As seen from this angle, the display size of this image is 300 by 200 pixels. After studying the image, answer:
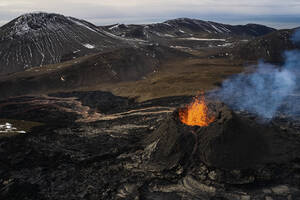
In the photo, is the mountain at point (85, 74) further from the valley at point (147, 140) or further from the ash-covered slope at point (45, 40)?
the ash-covered slope at point (45, 40)

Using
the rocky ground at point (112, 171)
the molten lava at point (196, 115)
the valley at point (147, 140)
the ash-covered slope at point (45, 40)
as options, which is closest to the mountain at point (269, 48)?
the valley at point (147, 140)

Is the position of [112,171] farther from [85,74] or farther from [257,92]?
[85,74]

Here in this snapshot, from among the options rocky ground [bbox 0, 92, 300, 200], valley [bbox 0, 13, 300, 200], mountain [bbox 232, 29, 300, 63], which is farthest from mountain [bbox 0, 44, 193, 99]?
rocky ground [bbox 0, 92, 300, 200]

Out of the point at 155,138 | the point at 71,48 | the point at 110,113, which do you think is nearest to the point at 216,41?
the point at 71,48

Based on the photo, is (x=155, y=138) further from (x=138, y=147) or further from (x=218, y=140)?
(x=218, y=140)

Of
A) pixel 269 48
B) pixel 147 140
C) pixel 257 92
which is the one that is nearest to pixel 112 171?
pixel 147 140

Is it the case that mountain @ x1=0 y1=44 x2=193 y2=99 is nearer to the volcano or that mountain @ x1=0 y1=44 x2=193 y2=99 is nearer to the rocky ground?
the rocky ground
